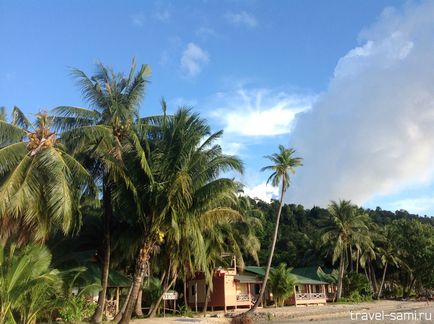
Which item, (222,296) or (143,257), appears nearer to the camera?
(143,257)

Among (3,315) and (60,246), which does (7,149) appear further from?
(60,246)

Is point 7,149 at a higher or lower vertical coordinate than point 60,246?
higher

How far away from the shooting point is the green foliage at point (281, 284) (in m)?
39.4

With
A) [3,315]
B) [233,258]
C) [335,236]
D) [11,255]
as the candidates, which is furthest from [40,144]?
[335,236]

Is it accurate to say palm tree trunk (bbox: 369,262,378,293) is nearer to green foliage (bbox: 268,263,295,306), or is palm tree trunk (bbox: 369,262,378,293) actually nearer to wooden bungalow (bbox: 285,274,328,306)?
wooden bungalow (bbox: 285,274,328,306)

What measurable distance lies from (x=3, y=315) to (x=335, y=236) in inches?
1591

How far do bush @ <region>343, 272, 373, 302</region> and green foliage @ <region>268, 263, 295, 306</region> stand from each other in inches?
473

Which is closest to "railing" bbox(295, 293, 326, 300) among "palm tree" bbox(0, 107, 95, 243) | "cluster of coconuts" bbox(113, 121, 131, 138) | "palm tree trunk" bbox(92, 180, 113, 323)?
"palm tree trunk" bbox(92, 180, 113, 323)

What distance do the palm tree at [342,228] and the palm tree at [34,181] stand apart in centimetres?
3636

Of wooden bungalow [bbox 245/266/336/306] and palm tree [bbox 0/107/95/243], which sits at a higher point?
palm tree [bbox 0/107/95/243]

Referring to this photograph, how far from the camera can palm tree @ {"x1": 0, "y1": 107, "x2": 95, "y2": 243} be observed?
616 inches

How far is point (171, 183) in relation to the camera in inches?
776

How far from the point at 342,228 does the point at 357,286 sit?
6.83m

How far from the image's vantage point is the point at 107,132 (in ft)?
62.5
